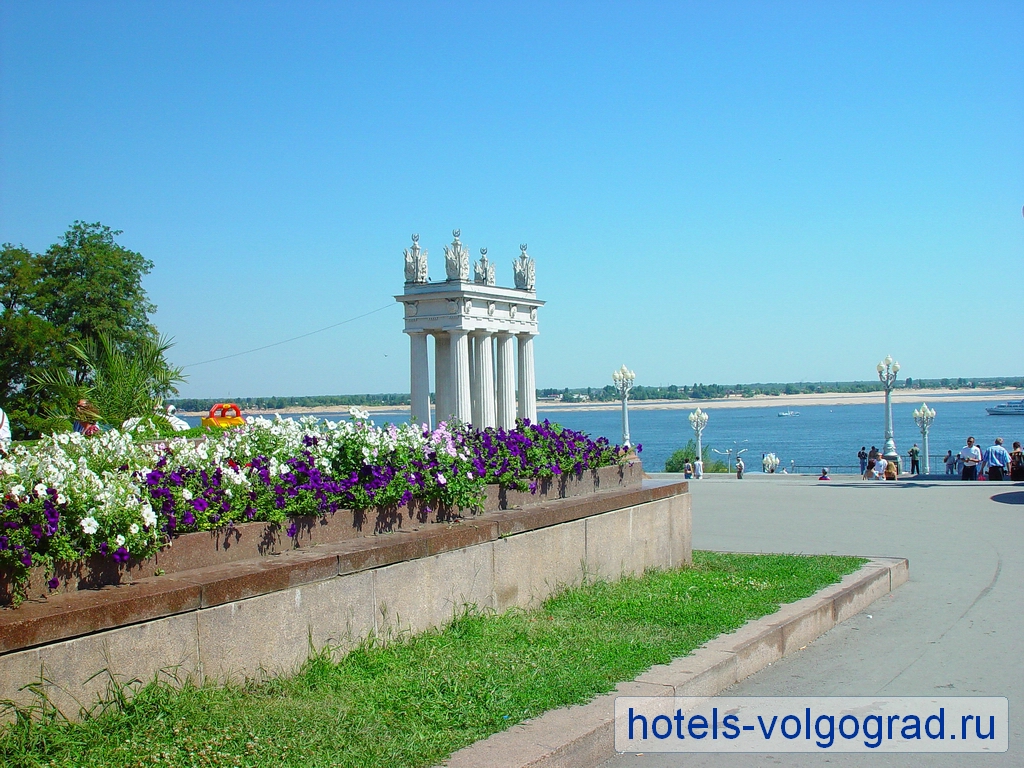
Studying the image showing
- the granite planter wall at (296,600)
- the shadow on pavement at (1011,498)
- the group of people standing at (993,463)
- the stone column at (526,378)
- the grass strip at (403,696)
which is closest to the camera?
the grass strip at (403,696)

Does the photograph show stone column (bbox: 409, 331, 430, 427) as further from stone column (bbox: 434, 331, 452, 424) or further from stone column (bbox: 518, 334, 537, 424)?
stone column (bbox: 518, 334, 537, 424)

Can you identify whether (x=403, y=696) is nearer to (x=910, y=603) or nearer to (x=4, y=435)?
(x=4, y=435)

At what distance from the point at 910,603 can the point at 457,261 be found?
26.0 m

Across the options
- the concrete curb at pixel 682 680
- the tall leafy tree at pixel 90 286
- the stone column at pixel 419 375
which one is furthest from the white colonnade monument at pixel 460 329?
the concrete curb at pixel 682 680

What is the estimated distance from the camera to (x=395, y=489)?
6.25 metres

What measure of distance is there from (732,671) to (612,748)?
1.46m

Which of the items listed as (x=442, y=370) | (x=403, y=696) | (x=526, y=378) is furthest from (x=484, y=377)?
(x=403, y=696)

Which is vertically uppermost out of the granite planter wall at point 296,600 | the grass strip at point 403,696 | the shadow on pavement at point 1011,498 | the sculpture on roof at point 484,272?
the sculpture on roof at point 484,272

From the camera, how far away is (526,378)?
124 feet

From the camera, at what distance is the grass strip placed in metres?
3.87

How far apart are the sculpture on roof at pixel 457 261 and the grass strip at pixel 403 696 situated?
2636 centimetres

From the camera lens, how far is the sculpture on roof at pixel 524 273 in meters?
37.1

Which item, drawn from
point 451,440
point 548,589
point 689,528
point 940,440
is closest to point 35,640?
point 451,440

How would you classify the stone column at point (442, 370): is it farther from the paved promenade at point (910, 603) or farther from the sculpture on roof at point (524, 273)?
the paved promenade at point (910, 603)
